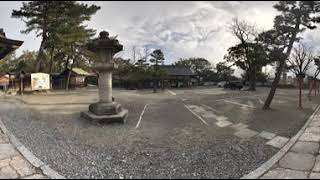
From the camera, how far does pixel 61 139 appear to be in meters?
6.98

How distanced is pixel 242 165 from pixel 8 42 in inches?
248

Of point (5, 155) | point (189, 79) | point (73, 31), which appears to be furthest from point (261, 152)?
point (189, 79)

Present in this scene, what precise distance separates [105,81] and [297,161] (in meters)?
6.22

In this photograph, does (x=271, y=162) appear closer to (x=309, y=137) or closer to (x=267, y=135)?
(x=267, y=135)

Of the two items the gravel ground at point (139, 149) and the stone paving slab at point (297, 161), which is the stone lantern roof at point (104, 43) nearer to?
the gravel ground at point (139, 149)

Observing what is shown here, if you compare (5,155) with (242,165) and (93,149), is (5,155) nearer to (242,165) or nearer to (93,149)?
(93,149)

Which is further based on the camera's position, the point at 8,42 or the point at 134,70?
the point at 134,70

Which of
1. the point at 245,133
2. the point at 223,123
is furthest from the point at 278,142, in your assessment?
the point at 223,123

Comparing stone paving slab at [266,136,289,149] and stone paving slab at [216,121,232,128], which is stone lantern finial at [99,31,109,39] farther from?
stone paving slab at [266,136,289,149]

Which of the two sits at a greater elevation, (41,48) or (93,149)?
(41,48)

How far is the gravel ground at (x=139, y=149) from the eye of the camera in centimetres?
515

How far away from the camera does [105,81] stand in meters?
9.57

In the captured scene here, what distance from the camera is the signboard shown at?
23.1 m

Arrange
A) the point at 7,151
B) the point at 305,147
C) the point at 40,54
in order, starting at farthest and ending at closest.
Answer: the point at 40,54 < the point at 305,147 < the point at 7,151
